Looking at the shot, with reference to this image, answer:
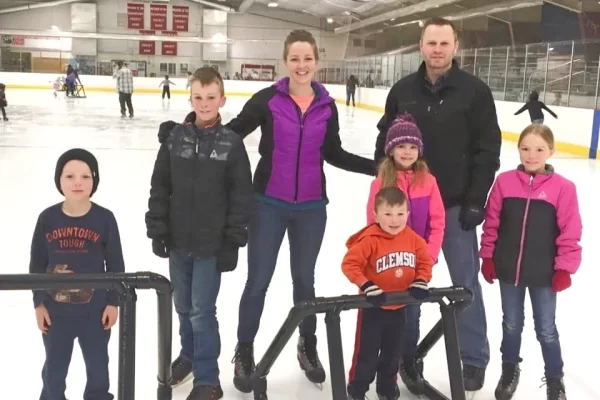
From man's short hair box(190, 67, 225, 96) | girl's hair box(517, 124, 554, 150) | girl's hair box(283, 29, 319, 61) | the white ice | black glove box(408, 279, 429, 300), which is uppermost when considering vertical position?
girl's hair box(283, 29, 319, 61)

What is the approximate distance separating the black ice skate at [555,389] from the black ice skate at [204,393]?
48.1 inches

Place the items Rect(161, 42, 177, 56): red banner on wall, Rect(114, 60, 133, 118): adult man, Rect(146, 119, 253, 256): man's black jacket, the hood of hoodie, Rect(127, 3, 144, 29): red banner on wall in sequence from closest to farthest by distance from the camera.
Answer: the hood of hoodie < Rect(146, 119, 253, 256): man's black jacket < Rect(114, 60, 133, 118): adult man < Rect(161, 42, 177, 56): red banner on wall < Rect(127, 3, 144, 29): red banner on wall

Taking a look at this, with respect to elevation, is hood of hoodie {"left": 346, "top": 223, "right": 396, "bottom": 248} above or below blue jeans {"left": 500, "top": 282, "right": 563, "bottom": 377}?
above

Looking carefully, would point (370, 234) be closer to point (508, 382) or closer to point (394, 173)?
point (394, 173)

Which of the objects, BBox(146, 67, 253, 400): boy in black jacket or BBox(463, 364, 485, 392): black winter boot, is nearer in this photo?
BBox(146, 67, 253, 400): boy in black jacket

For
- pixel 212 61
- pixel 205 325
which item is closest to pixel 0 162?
pixel 205 325

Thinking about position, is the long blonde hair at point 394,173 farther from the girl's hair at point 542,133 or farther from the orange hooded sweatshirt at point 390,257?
the girl's hair at point 542,133

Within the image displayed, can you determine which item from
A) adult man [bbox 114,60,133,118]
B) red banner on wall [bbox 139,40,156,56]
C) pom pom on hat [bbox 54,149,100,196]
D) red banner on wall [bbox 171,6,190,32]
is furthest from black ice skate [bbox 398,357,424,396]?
red banner on wall [bbox 171,6,190,32]

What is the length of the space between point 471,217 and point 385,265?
47 cm

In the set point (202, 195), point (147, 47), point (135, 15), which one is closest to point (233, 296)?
point (202, 195)

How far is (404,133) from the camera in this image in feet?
7.13

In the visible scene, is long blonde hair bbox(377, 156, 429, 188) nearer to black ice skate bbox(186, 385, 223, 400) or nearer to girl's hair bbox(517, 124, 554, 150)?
girl's hair bbox(517, 124, 554, 150)

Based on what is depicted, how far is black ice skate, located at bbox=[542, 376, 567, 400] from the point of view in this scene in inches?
92.3

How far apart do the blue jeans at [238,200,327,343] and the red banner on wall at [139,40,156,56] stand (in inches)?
1170
